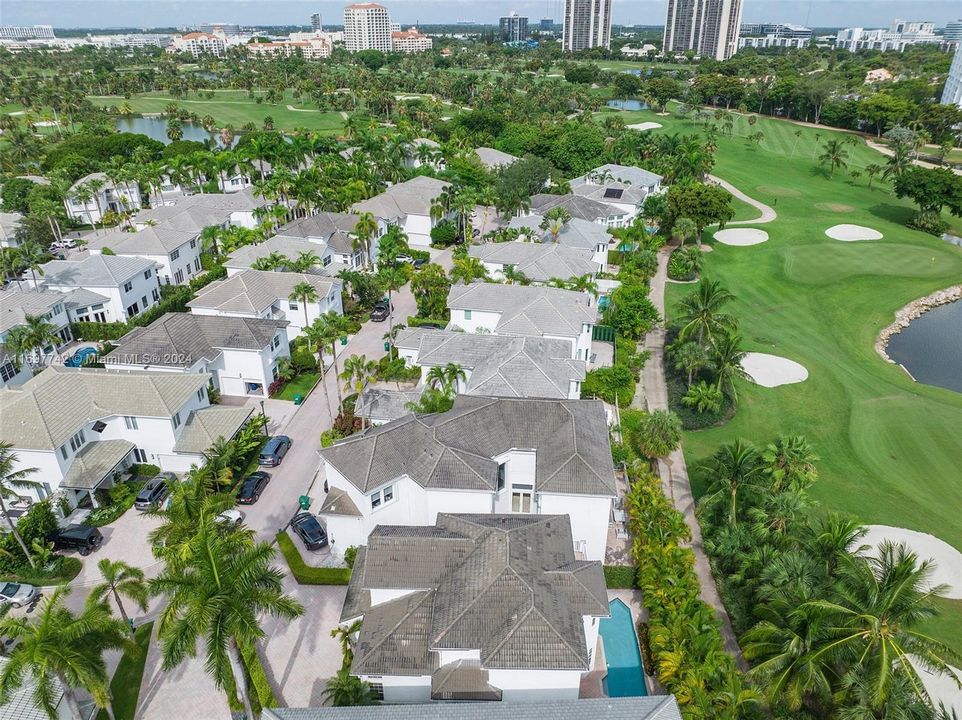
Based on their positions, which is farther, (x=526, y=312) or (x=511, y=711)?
(x=526, y=312)

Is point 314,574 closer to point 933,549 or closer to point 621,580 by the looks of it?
point 621,580

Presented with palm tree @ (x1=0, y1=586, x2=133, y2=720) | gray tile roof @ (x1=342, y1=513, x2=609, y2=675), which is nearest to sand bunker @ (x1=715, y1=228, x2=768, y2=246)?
gray tile roof @ (x1=342, y1=513, x2=609, y2=675)

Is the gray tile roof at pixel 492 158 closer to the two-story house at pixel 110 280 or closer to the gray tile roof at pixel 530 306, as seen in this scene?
the gray tile roof at pixel 530 306

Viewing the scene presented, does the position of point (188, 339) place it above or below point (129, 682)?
above

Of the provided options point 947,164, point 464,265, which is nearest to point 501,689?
point 464,265

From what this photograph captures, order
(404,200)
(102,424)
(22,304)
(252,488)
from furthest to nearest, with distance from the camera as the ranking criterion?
(404,200)
(22,304)
(102,424)
(252,488)

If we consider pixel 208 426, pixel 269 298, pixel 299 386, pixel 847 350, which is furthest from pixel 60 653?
pixel 847 350

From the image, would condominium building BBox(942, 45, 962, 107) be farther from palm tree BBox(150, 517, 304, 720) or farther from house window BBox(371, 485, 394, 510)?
palm tree BBox(150, 517, 304, 720)
